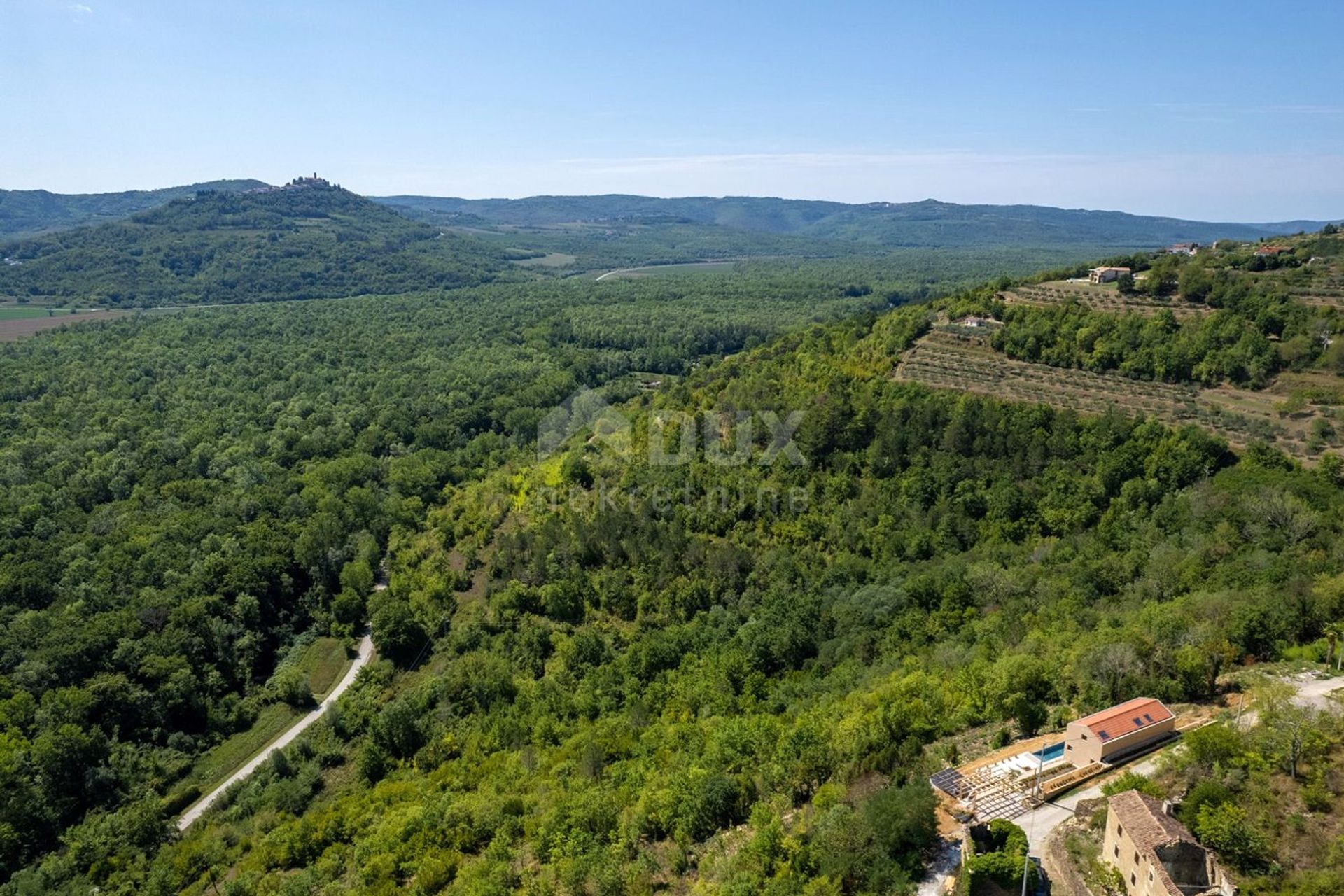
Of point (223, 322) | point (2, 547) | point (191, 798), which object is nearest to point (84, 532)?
point (2, 547)

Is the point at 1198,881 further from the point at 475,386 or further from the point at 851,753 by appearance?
the point at 475,386

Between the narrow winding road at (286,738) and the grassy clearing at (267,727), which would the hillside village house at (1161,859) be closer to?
the narrow winding road at (286,738)

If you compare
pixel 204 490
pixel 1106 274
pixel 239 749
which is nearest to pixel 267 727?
pixel 239 749

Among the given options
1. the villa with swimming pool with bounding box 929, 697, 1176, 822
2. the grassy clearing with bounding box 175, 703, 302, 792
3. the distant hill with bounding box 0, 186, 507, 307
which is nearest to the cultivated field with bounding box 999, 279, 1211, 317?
the villa with swimming pool with bounding box 929, 697, 1176, 822

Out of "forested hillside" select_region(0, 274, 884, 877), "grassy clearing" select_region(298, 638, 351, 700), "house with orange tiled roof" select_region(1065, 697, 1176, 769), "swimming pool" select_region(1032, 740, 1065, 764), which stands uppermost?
"house with orange tiled roof" select_region(1065, 697, 1176, 769)

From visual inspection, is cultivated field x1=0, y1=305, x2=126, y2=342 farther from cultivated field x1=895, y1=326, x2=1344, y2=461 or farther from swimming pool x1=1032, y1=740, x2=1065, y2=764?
swimming pool x1=1032, y1=740, x2=1065, y2=764

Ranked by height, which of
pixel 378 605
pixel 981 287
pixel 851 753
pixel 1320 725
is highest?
pixel 981 287
